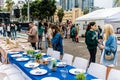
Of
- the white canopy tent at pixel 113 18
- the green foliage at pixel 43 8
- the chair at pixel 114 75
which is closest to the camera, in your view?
the chair at pixel 114 75

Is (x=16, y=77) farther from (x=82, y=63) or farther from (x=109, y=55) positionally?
(x=109, y=55)

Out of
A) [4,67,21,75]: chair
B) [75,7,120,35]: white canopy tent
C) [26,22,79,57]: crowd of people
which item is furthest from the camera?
[75,7,120,35]: white canopy tent

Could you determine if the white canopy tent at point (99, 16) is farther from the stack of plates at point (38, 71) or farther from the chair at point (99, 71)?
the stack of plates at point (38, 71)

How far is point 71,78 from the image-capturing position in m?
4.02

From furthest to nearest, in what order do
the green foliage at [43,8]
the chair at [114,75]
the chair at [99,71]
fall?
the green foliage at [43,8], the chair at [99,71], the chair at [114,75]

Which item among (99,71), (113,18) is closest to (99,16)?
(113,18)

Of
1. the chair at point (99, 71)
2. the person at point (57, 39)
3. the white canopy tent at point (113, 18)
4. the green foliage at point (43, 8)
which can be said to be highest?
the green foliage at point (43, 8)

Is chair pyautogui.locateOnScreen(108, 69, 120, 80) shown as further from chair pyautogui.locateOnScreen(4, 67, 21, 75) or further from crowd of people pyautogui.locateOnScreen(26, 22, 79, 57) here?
crowd of people pyautogui.locateOnScreen(26, 22, 79, 57)

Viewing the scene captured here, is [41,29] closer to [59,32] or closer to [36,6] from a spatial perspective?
[59,32]

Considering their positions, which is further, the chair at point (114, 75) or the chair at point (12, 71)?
the chair at point (12, 71)

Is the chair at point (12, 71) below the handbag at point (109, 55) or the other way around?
below

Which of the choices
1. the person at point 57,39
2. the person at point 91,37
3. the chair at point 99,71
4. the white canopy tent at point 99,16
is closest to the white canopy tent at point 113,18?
the white canopy tent at point 99,16

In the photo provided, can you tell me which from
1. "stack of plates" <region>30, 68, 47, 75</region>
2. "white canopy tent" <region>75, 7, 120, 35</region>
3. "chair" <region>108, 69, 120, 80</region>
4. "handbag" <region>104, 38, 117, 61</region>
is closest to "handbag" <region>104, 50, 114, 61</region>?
"handbag" <region>104, 38, 117, 61</region>

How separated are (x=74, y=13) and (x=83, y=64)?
194 feet
